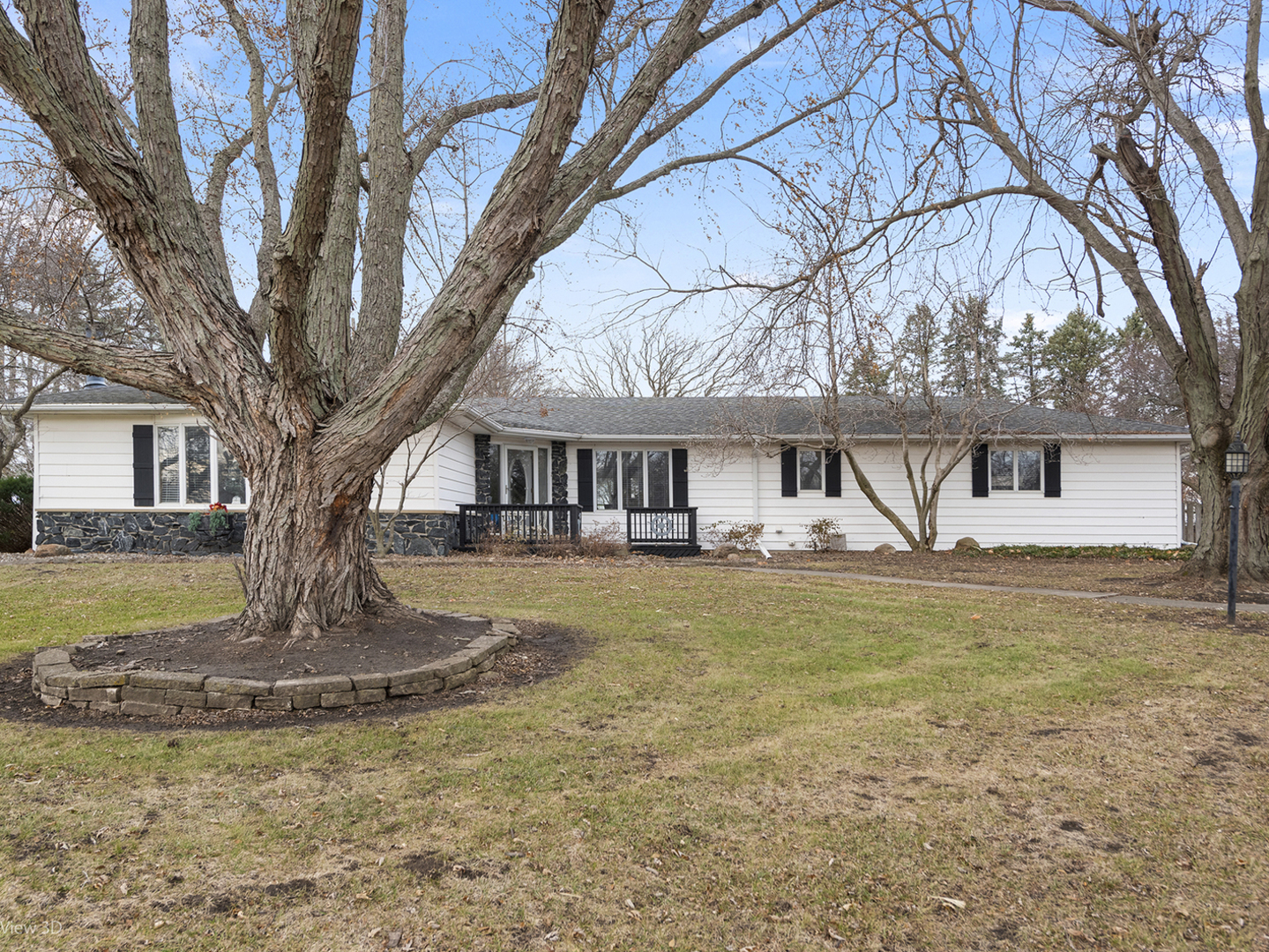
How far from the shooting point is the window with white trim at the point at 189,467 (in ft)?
48.6

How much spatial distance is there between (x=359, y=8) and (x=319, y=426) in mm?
2596

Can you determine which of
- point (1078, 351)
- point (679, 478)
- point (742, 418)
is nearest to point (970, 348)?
point (742, 418)

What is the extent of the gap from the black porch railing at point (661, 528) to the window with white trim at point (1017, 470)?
6760mm

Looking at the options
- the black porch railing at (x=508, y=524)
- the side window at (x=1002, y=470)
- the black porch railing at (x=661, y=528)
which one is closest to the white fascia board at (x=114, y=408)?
the black porch railing at (x=508, y=524)

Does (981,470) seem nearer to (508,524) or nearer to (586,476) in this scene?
(586,476)

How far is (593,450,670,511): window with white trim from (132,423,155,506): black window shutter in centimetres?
868

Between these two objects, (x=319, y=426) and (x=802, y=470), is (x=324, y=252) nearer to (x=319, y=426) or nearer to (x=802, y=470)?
(x=319, y=426)

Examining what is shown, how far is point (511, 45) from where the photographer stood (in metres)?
8.23

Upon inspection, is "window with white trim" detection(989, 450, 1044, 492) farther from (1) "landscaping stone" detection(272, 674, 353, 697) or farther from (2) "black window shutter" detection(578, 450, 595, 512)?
(1) "landscaping stone" detection(272, 674, 353, 697)

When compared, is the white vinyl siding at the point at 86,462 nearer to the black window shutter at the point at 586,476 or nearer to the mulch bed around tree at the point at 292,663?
the black window shutter at the point at 586,476

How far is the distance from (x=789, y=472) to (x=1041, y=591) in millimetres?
7591

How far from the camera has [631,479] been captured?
1791 centimetres

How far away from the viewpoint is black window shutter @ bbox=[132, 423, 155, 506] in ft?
48.2

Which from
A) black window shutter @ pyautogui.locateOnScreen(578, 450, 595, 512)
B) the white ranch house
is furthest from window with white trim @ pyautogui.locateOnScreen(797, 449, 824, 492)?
black window shutter @ pyautogui.locateOnScreen(578, 450, 595, 512)
